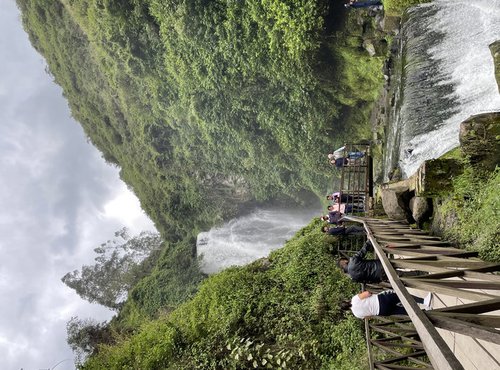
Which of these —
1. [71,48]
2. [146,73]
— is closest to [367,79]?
[146,73]

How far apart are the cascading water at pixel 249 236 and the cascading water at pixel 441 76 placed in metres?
17.8

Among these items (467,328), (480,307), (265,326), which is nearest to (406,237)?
(480,307)

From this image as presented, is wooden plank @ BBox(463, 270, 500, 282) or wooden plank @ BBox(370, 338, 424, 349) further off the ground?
wooden plank @ BBox(463, 270, 500, 282)

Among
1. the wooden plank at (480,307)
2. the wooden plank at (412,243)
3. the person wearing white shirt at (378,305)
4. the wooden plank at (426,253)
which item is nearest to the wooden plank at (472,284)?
the wooden plank at (480,307)

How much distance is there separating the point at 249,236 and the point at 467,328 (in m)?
26.9

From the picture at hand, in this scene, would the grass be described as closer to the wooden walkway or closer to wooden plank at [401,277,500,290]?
the wooden walkway

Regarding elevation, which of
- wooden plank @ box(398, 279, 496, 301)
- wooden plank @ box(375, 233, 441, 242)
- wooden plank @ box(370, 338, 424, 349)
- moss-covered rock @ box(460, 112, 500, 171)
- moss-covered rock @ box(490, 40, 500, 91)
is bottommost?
wooden plank @ box(370, 338, 424, 349)

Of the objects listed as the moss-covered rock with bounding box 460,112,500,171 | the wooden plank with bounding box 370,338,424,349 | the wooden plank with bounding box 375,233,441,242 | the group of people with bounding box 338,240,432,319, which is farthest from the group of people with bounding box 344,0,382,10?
the wooden plank with bounding box 370,338,424,349

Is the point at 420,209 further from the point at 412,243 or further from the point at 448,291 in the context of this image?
the point at 448,291

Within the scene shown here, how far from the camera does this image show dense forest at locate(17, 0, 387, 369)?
33.9 ft

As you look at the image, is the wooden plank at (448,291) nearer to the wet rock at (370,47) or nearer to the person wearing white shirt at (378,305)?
the person wearing white shirt at (378,305)

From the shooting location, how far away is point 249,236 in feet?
95.1

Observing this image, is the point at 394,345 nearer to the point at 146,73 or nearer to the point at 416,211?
the point at 416,211

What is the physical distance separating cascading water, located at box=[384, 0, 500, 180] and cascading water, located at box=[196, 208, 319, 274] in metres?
17.8
